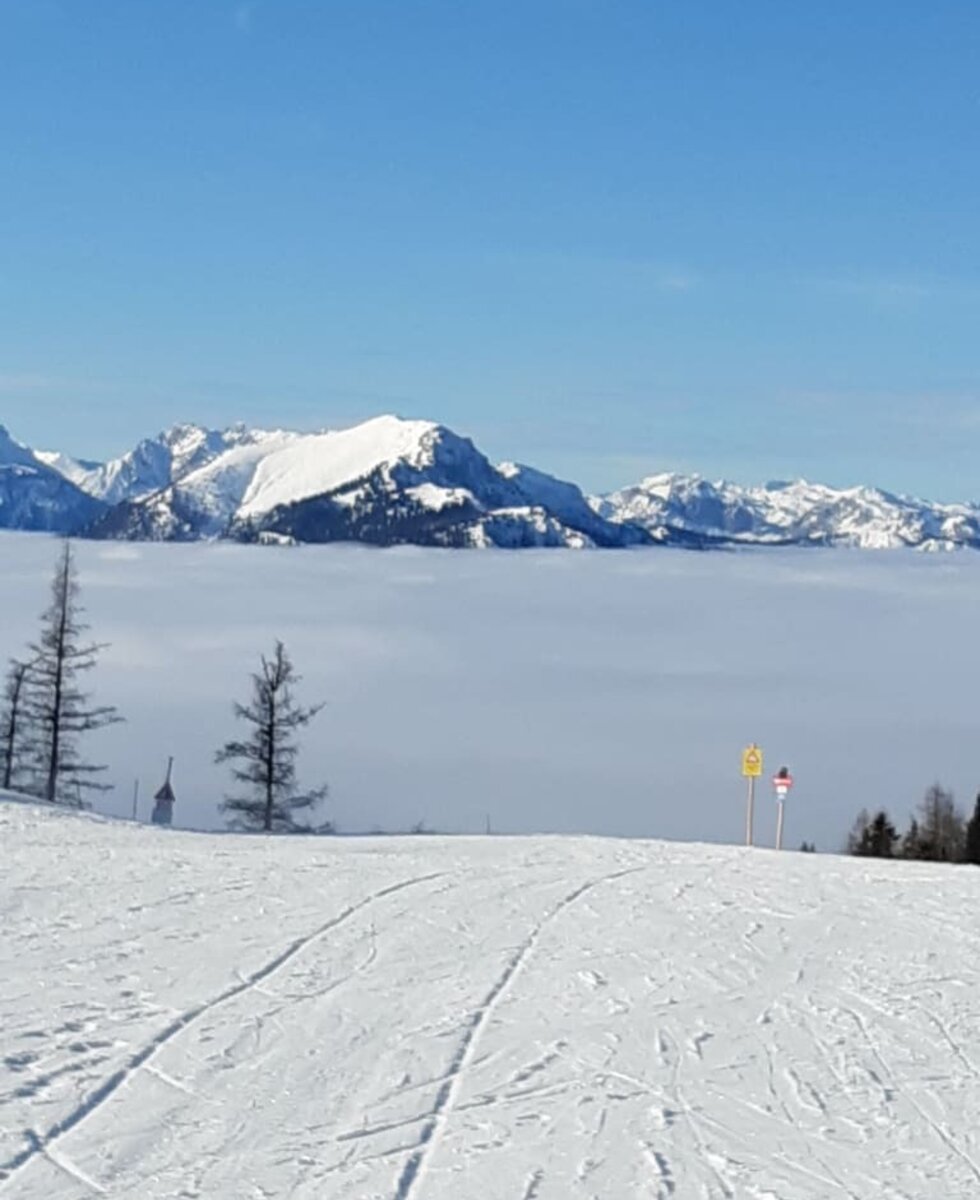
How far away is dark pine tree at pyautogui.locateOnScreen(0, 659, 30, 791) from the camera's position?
181 feet

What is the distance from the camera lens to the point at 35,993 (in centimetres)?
1165

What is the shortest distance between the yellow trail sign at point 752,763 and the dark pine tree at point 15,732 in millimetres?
27382

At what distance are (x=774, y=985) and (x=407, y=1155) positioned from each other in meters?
5.97

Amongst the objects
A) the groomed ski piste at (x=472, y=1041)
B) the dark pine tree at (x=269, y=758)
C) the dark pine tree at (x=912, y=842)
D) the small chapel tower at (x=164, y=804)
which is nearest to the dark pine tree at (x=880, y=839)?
the dark pine tree at (x=912, y=842)

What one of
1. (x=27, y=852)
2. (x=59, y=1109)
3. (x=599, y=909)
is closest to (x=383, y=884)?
(x=599, y=909)

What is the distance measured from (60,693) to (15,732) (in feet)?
26.3

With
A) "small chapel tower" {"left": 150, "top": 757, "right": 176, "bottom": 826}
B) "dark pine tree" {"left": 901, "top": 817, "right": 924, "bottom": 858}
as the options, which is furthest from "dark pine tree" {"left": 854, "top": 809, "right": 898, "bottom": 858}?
"small chapel tower" {"left": 150, "top": 757, "right": 176, "bottom": 826}

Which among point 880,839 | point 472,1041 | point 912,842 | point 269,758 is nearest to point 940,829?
point 912,842

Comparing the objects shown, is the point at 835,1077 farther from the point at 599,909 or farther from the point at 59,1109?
the point at 599,909

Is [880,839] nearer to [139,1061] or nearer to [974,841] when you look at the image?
[974,841]

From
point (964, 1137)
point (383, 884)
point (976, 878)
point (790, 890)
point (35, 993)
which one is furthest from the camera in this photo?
point (976, 878)

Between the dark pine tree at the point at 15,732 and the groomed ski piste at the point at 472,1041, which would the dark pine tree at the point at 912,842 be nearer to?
the dark pine tree at the point at 15,732

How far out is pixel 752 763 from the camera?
33.8 metres

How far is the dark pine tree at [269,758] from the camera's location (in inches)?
2083
